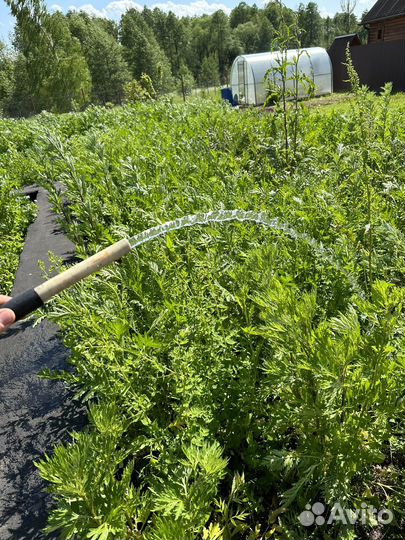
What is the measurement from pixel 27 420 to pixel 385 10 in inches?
1231

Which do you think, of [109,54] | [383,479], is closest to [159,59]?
[109,54]

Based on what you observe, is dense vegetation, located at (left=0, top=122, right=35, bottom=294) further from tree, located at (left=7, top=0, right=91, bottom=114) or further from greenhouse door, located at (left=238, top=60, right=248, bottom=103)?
tree, located at (left=7, top=0, right=91, bottom=114)

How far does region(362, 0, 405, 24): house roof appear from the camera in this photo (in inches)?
960

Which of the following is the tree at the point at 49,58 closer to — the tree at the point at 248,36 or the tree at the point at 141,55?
the tree at the point at 141,55

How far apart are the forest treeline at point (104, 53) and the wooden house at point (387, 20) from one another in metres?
5.22

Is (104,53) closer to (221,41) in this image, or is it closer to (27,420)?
(221,41)

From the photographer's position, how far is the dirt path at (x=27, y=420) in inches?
73.4

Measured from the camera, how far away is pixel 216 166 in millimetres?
4020

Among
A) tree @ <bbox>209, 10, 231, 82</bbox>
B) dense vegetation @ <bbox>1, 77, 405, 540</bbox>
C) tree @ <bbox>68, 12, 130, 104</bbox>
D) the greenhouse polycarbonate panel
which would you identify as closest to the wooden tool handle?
dense vegetation @ <bbox>1, 77, 405, 540</bbox>

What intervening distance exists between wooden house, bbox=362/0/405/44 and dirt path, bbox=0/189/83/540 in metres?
28.9

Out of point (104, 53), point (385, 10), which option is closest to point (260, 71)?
point (385, 10)

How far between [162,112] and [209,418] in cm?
766

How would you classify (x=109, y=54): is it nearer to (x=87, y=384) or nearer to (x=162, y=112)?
(x=162, y=112)

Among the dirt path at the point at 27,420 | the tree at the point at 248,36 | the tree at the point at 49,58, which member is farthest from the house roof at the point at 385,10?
the tree at the point at 248,36
